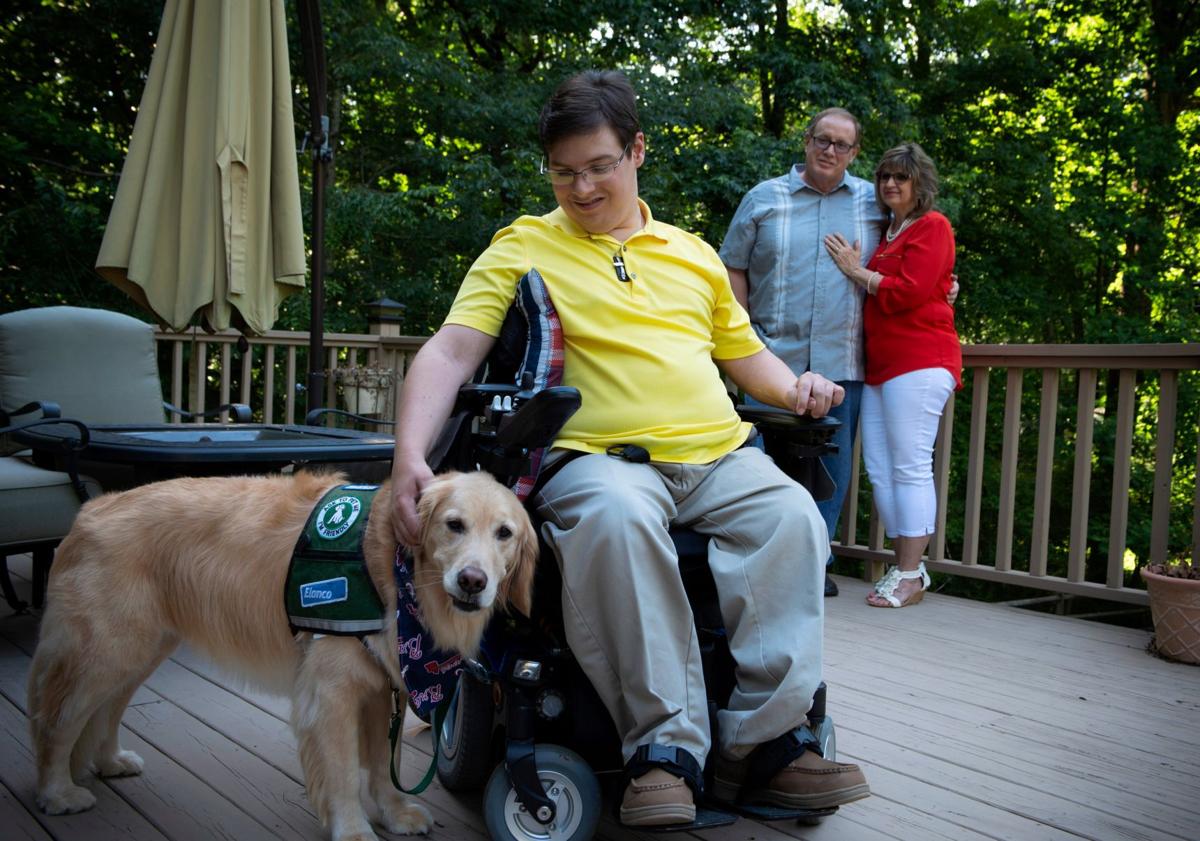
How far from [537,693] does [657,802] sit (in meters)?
0.29

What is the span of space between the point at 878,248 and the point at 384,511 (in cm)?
244

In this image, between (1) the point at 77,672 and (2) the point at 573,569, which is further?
(1) the point at 77,672

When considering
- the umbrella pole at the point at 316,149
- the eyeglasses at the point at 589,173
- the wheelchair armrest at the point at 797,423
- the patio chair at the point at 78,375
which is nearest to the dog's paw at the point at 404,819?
the wheelchair armrest at the point at 797,423

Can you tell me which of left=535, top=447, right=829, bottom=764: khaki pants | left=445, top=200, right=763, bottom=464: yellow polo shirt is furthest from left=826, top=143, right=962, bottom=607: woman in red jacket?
left=535, top=447, right=829, bottom=764: khaki pants

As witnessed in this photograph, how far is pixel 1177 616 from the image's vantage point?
2928 millimetres

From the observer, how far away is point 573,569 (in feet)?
5.16

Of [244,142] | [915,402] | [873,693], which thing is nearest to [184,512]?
[873,693]

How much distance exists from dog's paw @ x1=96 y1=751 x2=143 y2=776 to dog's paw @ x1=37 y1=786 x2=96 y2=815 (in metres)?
0.14

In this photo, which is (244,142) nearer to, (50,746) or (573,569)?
(50,746)

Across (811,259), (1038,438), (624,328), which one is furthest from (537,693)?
(1038,438)

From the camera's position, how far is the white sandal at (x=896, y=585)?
357 cm

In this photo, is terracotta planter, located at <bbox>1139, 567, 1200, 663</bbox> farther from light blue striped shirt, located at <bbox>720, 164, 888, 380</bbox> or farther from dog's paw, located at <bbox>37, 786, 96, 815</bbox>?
dog's paw, located at <bbox>37, 786, 96, 815</bbox>

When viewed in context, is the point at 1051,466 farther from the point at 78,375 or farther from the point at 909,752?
the point at 78,375

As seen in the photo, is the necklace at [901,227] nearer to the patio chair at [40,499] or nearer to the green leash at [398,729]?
the green leash at [398,729]
